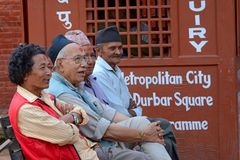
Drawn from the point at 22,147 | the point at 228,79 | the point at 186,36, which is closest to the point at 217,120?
the point at 228,79

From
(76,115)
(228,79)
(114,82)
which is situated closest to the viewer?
(76,115)

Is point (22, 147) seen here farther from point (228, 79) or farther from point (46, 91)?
point (228, 79)

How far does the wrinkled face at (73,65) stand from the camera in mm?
4293

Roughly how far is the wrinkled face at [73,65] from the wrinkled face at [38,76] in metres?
0.33

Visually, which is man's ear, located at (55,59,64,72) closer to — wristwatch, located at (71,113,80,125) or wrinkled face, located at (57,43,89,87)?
wrinkled face, located at (57,43,89,87)

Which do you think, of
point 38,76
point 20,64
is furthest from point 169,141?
point 20,64

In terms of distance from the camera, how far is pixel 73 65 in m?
4.30

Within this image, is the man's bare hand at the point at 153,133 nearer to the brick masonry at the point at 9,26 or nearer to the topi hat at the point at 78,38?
the topi hat at the point at 78,38

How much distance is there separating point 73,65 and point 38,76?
0.43 metres

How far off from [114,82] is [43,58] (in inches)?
46.7

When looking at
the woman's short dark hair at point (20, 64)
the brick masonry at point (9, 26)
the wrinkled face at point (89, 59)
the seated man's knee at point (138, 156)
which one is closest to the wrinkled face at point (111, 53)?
the wrinkled face at point (89, 59)

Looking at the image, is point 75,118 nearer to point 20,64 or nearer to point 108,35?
point 20,64

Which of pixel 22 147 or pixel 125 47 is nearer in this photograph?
pixel 22 147

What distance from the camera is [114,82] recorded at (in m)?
5.09
